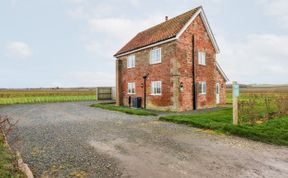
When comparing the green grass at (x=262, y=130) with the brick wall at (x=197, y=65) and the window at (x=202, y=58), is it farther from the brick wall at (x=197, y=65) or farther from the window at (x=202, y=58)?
the window at (x=202, y=58)

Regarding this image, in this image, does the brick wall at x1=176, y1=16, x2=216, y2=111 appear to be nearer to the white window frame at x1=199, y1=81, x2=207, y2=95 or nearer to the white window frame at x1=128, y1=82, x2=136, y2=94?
the white window frame at x1=199, y1=81, x2=207, y2=95

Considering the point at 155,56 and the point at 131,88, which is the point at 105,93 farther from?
the point at 155,56

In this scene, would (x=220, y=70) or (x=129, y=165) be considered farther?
(x=220, y=70)

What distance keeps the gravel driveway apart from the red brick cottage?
29.3ft

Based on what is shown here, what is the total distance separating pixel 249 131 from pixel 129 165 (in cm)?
569

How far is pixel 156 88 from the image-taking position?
773 inches

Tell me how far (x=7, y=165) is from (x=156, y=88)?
15238 mm

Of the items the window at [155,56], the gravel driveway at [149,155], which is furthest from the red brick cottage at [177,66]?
the gravel driveway at [149,155]

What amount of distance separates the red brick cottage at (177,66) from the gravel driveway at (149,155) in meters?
8.92

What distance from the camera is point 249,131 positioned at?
8.79 m

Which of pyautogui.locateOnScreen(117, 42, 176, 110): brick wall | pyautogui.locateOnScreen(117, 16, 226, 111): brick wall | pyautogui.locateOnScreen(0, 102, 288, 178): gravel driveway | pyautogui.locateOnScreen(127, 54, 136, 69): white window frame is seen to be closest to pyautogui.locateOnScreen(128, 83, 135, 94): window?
pyautogui.locateOnScreen(117, 42, 176, 110): brick wall

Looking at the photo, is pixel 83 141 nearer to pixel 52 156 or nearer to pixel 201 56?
pixel 52 156

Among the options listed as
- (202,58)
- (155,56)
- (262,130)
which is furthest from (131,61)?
(262,130)

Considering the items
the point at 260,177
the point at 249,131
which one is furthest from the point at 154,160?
the point at 249,131
